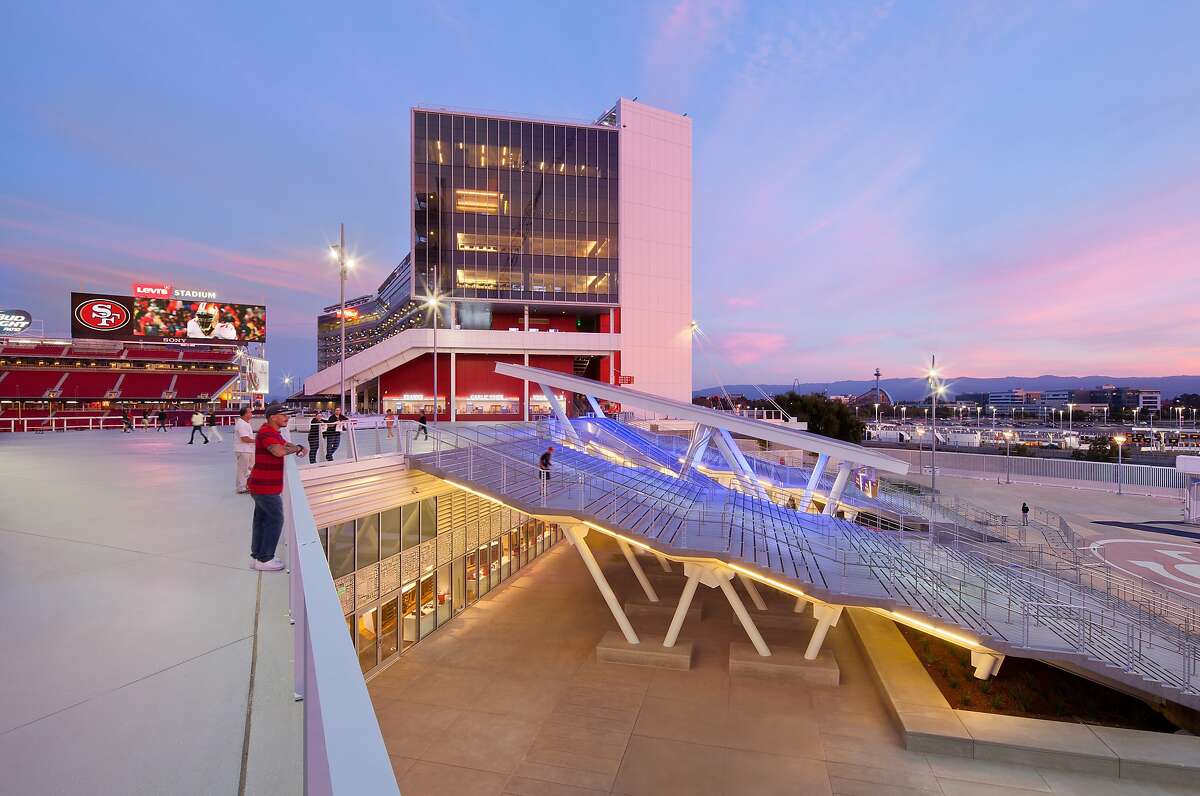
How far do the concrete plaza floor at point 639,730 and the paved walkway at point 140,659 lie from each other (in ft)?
24.0

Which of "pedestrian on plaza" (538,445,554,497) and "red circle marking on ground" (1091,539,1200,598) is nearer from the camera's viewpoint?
"pedestrian on plaza" (538,445,554,497)

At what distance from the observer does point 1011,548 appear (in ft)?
55.8

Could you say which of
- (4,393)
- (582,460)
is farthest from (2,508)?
(4,393)

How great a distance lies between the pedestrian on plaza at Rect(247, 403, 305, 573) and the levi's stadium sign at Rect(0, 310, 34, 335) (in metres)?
64.0

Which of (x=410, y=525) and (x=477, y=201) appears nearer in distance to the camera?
(x=410, y=525)

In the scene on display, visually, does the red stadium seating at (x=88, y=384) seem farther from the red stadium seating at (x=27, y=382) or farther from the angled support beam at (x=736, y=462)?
the angled support beam at (x=736, y=462)

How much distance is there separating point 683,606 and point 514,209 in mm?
36500

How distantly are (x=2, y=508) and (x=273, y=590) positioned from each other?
6889mm

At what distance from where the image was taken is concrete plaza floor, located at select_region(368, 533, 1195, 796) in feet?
33.7

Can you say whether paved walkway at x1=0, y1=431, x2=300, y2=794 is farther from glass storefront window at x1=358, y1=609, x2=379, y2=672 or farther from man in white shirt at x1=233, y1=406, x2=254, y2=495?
glass storefront window at x1=358, y1=609, x2=379, y2=672

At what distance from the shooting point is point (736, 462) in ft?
70.1

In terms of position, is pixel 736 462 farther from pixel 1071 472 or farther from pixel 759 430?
pixel 1071 472

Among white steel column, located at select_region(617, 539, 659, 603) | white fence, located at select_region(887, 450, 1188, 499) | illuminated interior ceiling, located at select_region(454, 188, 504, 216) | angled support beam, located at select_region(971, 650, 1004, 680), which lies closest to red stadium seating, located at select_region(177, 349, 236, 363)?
illuminated interior ceiling, located at select_region(454, 188, 504, 216)

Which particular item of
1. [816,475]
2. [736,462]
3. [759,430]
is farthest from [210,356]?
[816,475]
